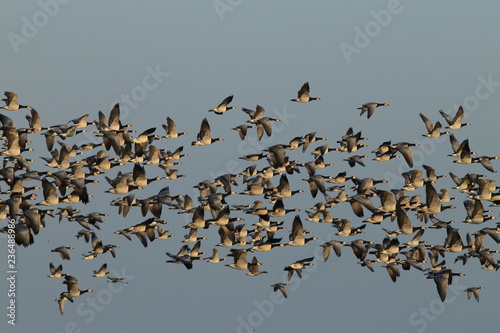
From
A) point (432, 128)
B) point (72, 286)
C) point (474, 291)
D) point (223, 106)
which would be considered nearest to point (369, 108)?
point (432, 128)

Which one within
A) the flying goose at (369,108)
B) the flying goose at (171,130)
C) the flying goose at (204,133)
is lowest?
the flying goose at (369,108)

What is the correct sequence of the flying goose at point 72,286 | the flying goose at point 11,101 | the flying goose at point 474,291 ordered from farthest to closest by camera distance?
1. the flying goose at point 474,291
2. the flying goose at point 72,286
3. the flying goose at point 11,101

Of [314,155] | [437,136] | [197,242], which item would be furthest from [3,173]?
[437,136]

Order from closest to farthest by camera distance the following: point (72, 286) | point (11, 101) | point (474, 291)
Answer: point (11, 101) < point (72, 286) < point (474, 291)

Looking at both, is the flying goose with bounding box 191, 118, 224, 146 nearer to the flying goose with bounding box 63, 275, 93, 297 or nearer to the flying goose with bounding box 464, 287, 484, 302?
the flying goose with bounding box 63, 275, 93, 297

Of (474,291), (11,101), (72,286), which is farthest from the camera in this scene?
(474,291)

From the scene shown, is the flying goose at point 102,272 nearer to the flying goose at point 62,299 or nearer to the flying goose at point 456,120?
the flying goose at point 62,299

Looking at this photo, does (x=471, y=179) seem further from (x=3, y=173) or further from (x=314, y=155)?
(x=3, y=173)

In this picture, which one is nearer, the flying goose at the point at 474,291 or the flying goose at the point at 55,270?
the flying goose at the point at 55,270

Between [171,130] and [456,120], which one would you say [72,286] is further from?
[456,120]

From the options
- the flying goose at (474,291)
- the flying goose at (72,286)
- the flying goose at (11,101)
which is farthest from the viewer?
the flying goose at (474,291)

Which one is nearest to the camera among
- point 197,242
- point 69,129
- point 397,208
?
point 397,208
